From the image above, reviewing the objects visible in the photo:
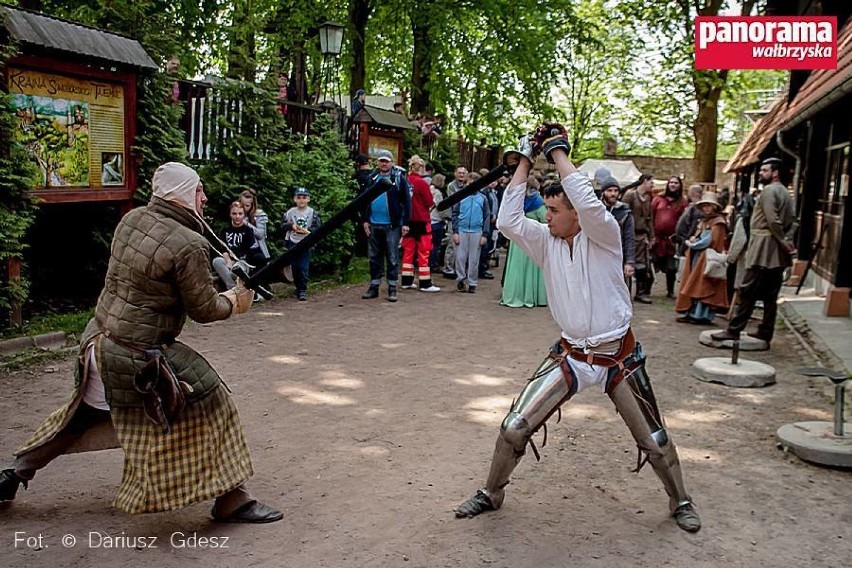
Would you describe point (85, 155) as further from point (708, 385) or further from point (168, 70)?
point (708, 385)

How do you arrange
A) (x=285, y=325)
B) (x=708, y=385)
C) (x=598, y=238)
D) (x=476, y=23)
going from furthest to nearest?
1. (x=476, y=23)
2. (x=285, y=325)
3. (x=708, y=385)
4. (x=598, y=238)

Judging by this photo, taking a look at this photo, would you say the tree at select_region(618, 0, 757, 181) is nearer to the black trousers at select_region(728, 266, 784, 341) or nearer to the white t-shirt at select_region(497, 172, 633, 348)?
the black trousers at select_region(728, 266, 784, 341)

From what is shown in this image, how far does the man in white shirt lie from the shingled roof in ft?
18.8

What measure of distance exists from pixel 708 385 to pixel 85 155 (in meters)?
6.86

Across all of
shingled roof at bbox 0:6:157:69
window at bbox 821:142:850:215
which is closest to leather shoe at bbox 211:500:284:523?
shingled roof at bbox 0:6:157:69

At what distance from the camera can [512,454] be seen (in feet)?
13.4

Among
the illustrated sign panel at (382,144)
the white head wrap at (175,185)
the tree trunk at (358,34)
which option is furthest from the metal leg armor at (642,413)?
the tree trunk at (358,34)

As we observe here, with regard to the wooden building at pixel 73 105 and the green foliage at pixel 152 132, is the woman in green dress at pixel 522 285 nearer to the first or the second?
the green foliage at pixel 152 132

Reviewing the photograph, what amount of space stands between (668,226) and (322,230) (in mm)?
9960

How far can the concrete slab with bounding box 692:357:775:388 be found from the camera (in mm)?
7270

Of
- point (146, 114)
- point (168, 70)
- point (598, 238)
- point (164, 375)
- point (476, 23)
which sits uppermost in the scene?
point (476, 23)

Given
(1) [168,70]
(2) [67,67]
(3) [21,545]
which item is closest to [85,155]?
(2) [67,67]

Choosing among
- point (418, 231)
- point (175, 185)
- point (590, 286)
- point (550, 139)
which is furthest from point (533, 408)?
point (418, 231)

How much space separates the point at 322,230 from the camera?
12.2 feet
